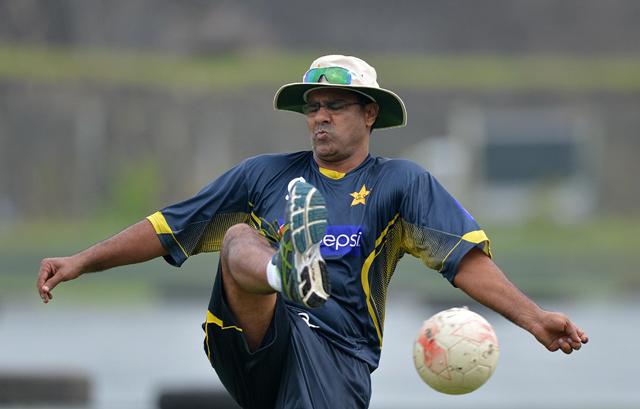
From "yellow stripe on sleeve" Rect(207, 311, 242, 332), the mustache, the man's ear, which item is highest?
the man's ear

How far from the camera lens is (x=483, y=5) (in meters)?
41.3

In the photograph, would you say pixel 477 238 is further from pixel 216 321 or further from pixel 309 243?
pixel 216 321

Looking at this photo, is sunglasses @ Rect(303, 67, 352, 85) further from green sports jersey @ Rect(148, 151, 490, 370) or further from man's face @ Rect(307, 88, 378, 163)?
green sports jersey @ Rect(148, 151, 490, 370)

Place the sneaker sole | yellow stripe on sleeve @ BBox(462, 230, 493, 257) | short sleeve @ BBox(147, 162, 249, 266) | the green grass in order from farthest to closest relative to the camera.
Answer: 1. the green grass
2. short sleeve @ BBox(147, 162, 249, 266)
3. yellow stripe on sleeve @ BBox(462, 230, 493, 257)
4. the sneaker sole

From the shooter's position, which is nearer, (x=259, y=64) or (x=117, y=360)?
(x=117, y=360)

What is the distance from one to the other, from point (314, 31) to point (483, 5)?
5.28 meters

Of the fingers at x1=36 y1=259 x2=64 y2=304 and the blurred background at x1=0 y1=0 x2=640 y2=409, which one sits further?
the blurred background at x1=0 y1=0 x2=640 y2=409

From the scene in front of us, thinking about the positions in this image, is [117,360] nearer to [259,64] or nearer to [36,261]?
[36,261]

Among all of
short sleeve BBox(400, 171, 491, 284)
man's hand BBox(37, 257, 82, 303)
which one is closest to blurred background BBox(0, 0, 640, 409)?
man's hand BBox(37, 257, 82, 303)

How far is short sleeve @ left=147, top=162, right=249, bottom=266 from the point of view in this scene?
5945 millimetres

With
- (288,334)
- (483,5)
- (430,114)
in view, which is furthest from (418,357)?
(483,5)

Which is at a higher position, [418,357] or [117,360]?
[418,357]

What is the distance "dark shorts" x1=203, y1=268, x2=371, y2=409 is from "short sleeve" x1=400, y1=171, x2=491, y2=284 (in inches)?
21.5

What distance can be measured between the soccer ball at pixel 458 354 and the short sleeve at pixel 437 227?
0.33m
